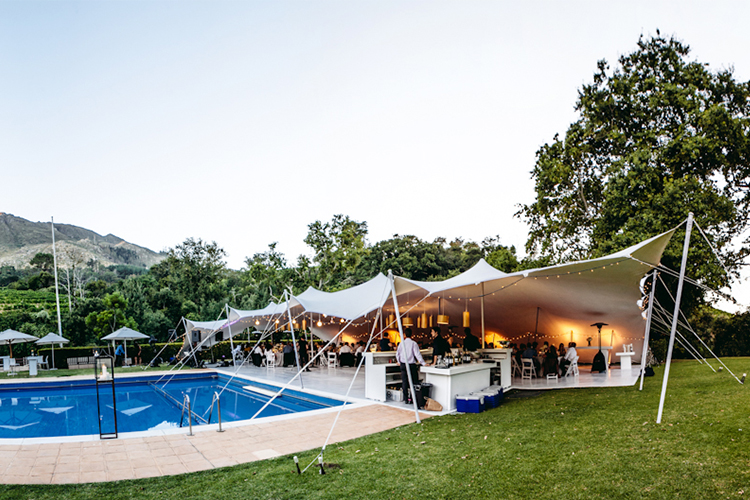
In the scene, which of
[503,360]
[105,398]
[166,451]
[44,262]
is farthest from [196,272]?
[44,262]

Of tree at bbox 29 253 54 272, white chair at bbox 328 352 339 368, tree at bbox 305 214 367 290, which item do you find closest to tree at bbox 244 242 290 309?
tree at bbox 305 214 367 290

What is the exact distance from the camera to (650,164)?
44.3ft

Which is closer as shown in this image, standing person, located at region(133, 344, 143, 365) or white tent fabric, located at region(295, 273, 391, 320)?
white tent fabric, located at region(295, 273, 391, 320)

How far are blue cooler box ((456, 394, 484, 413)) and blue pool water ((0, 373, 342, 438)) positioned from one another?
9.10 feet

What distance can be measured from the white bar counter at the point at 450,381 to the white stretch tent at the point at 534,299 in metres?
1.46

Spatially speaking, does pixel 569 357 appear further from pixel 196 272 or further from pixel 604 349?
pixel 196 272

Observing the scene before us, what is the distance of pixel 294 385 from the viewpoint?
1098cm

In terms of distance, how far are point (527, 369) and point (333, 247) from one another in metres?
16.9

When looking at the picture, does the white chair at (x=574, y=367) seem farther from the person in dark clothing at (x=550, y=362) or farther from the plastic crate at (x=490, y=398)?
the plastic crate at (x=490, y=398)

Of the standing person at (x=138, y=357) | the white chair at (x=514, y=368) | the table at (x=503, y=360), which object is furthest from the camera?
the standing person at (x=138, y=357)

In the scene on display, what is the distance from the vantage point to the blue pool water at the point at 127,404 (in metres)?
8.54

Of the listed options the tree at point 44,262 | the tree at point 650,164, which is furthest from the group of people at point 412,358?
the tree at point 44,262

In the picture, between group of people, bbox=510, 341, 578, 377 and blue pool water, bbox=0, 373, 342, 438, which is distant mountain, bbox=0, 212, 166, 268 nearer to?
blue pool water, bbox=0, 373, 342, 438

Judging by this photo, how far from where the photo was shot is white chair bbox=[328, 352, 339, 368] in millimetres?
16625
